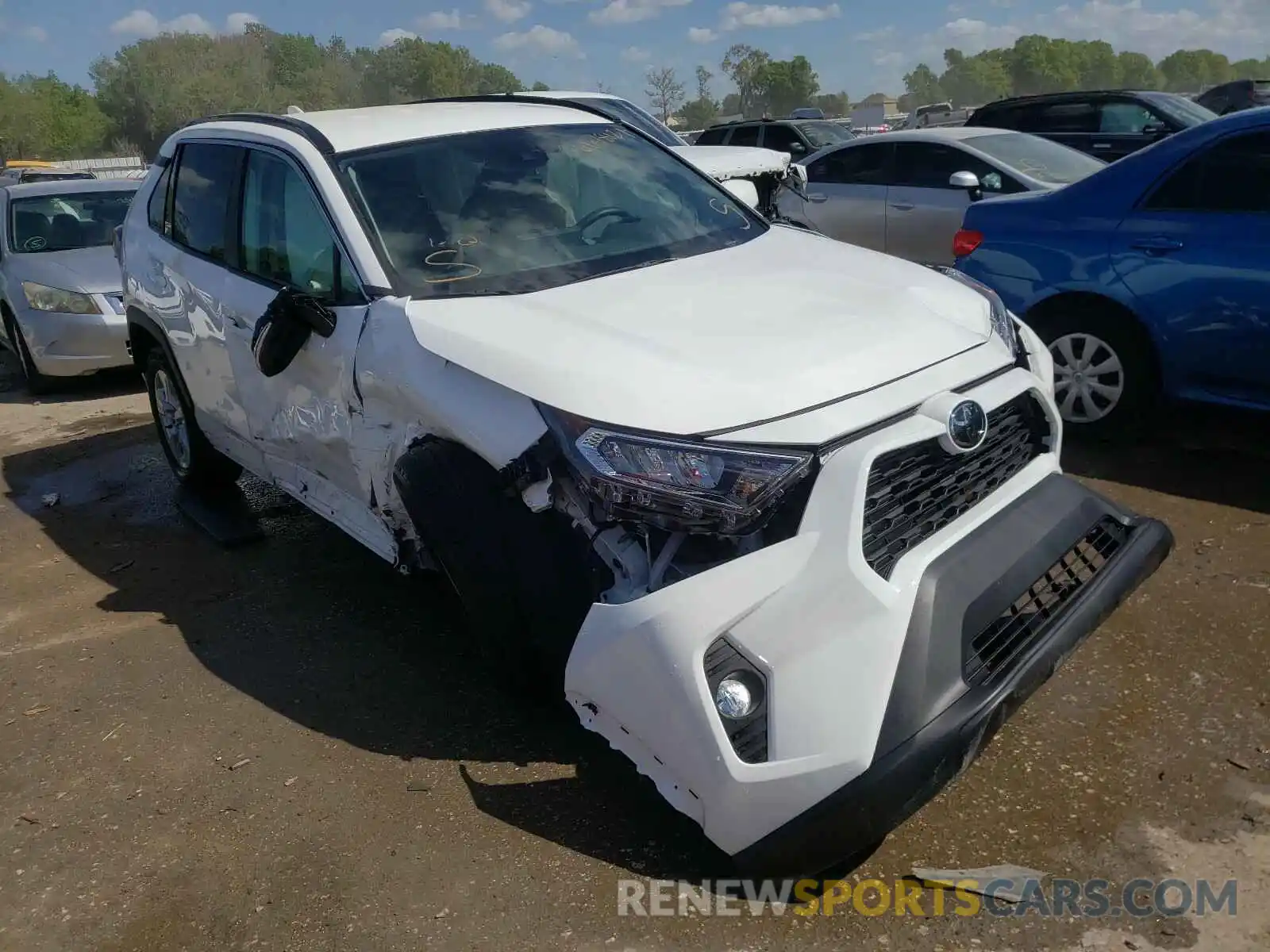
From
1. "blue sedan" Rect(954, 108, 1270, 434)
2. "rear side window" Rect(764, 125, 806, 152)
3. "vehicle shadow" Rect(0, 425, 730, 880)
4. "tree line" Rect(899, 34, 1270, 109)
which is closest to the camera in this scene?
"vehicle shadow" Rect(0, 425, 730, 880)

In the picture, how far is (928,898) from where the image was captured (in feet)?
8.07

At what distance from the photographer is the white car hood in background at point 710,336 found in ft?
8.36

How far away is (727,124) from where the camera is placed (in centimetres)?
1711

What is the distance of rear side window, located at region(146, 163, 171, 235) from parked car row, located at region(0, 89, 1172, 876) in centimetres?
97

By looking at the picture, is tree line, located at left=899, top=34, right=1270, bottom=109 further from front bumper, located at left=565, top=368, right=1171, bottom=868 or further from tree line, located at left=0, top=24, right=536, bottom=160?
front bumper, located at left=565, top=368, right=1171, bottom=868

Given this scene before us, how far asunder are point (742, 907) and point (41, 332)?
8.00 m

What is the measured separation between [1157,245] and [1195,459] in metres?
1.05

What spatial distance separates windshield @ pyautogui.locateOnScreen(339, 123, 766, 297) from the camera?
3383mm

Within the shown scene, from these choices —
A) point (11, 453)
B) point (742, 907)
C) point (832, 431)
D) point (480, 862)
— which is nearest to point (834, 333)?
point (832, 431)

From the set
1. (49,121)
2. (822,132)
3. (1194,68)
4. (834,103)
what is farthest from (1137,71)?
(822,132)

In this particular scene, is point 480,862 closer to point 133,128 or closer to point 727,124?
point 727,124

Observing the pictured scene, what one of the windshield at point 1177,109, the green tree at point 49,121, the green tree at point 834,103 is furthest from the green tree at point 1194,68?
the windshield at point 1177,109

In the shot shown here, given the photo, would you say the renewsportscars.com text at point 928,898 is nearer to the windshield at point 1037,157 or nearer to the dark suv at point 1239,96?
the windshield at point 1037,157

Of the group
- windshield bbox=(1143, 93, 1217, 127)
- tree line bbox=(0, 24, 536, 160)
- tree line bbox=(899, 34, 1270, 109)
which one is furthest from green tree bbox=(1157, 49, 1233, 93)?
windshield bbox=(1143, 93, 1217, 127)
